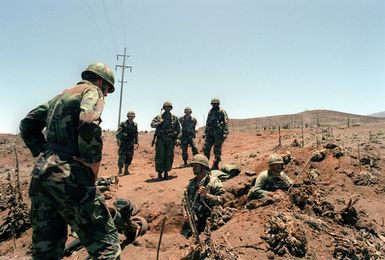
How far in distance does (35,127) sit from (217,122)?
22.0 feet

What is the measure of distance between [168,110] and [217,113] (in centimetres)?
139

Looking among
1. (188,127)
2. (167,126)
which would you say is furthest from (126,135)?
(188,127)

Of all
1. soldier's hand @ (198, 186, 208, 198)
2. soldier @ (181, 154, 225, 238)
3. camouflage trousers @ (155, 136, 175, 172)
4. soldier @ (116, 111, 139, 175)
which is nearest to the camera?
soldier's hand @ (198, 186, 208, 198)

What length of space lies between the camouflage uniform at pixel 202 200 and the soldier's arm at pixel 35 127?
2532 mm

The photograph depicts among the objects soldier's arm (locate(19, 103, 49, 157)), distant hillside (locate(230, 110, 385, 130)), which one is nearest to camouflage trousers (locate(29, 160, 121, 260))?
soldier's arm (locate(19, 103, 49, 157))

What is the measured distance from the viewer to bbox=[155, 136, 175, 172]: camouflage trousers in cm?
945

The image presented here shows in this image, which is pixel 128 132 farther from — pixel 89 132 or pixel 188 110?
pixel 89 132

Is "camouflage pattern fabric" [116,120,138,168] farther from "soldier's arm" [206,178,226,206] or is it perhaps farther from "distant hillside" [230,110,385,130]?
"distant hillside" [230,110,385,130]

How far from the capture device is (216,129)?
9797mm

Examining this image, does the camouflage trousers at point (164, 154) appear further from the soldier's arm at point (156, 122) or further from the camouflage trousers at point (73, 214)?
the camouflage trousers at point (73, 214)

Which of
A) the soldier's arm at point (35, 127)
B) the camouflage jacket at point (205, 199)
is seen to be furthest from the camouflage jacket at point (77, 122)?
the camouflage jacket at point (205, 199)

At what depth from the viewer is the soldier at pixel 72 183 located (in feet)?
9.29

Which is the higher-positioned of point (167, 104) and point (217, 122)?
point (167, 104)

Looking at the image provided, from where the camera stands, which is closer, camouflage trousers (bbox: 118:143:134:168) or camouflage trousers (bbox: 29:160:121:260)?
camouflage trousers (bbox: 29:160:121:260)
